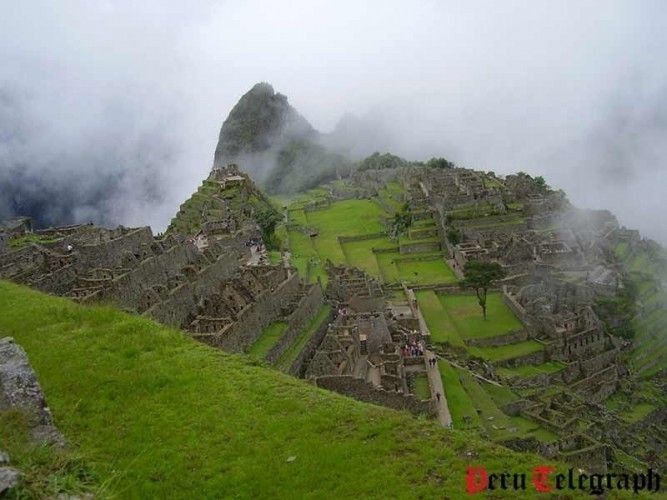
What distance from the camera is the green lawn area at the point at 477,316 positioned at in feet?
129

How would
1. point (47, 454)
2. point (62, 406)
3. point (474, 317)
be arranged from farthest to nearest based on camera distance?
point (474, 317) → point (62, 406) → point (47, 454)

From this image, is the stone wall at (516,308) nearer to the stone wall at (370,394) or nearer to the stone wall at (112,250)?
the stone wall at (370,394)

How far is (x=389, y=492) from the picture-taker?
927cm

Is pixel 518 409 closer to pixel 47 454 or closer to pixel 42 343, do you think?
pixel 42 343

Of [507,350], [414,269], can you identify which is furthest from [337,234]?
[507,350]

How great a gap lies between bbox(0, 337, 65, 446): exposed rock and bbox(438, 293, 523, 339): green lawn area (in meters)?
30.8

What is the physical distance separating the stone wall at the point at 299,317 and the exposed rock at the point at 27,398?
1477 cm

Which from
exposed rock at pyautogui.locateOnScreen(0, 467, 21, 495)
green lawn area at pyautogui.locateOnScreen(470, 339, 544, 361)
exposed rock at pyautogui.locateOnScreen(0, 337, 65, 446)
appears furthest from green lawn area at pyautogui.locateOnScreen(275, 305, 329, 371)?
exposed rock at pyautogui.locateOnScreen(0, 467, 21, 495)

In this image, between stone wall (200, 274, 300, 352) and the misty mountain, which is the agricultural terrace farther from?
the misty mountain

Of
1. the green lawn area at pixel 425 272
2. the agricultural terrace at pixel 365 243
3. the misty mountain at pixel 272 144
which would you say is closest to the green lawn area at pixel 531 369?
the green lawn area at pixel 425 272

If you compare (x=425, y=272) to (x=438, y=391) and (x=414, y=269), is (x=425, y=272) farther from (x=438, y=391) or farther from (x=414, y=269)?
(x=438, y=391)

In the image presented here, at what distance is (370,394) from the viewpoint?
23.8 metres

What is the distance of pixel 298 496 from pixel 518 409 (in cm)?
2368

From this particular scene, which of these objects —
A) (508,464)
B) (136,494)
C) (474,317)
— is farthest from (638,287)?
(136,494)
